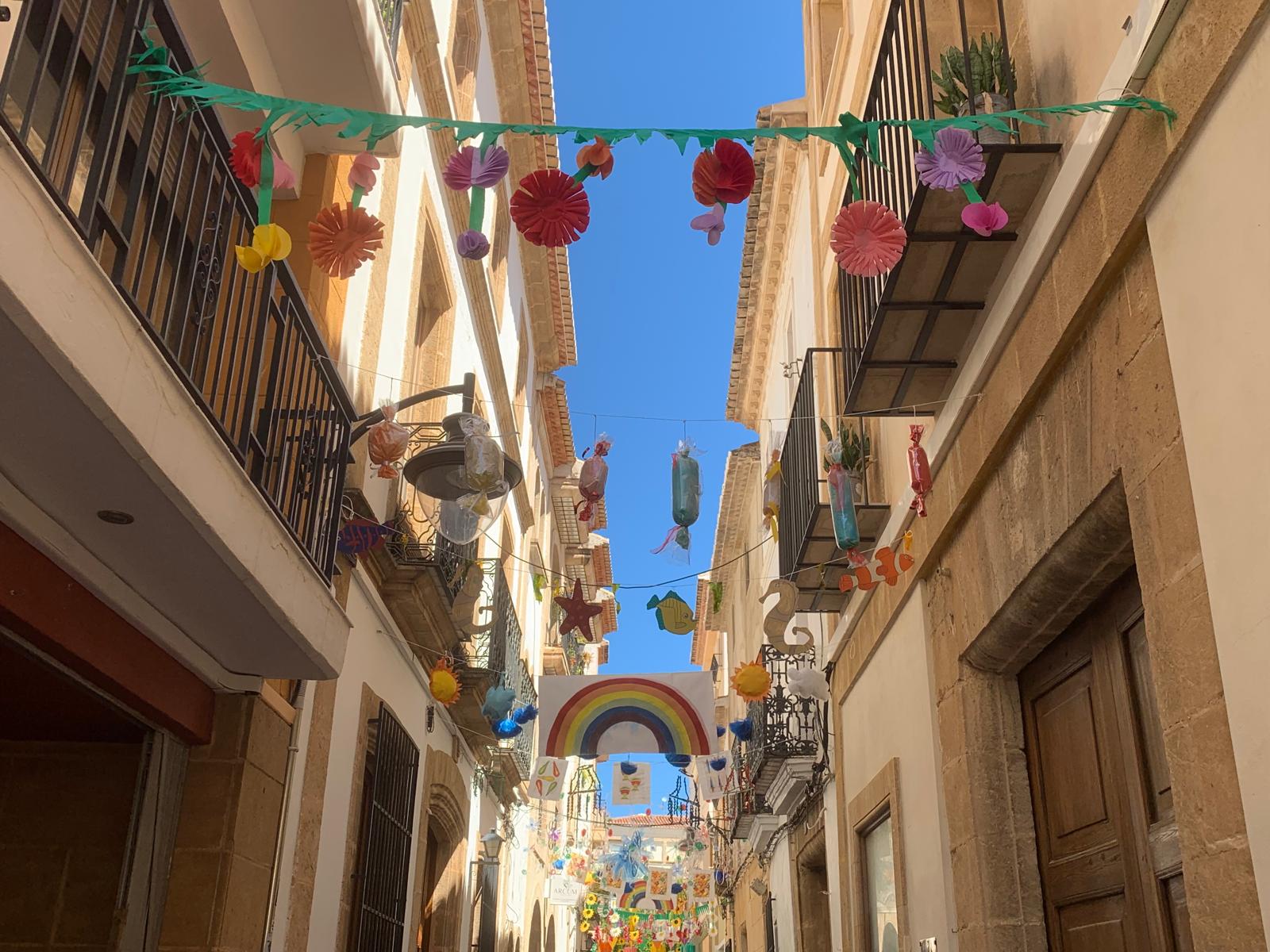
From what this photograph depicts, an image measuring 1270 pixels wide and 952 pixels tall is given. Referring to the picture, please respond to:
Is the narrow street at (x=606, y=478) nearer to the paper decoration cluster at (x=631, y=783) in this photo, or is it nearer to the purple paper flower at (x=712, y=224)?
the purple paper flower at (x=712, y=224)

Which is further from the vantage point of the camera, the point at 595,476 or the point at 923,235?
the point at 595,476

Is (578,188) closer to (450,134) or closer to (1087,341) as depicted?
(1087,341)

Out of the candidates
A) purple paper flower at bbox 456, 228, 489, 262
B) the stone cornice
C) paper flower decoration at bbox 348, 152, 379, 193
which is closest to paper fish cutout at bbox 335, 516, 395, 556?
purple paper flower at bbox 456, 228, 489, 262

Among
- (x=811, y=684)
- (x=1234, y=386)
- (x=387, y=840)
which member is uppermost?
(x=811, y=684)

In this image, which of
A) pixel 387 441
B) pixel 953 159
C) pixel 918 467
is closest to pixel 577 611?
pixel 387 441

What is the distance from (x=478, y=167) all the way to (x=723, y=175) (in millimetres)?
805

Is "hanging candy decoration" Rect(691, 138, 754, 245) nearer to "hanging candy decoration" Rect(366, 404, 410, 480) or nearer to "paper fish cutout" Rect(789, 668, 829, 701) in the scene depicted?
"hanging candy decoration" Rect(366, 404, 410, 480)

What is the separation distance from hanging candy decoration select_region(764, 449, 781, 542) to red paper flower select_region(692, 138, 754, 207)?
5.41 metres

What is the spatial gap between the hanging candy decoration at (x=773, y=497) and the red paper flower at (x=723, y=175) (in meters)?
5.41

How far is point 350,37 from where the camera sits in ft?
18.3

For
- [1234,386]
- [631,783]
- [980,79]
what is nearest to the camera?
[1234,386]

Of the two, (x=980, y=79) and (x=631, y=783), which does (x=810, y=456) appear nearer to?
(x=980, y=79)

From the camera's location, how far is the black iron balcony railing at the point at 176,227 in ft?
10.3

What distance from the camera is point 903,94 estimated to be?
5258 mm
